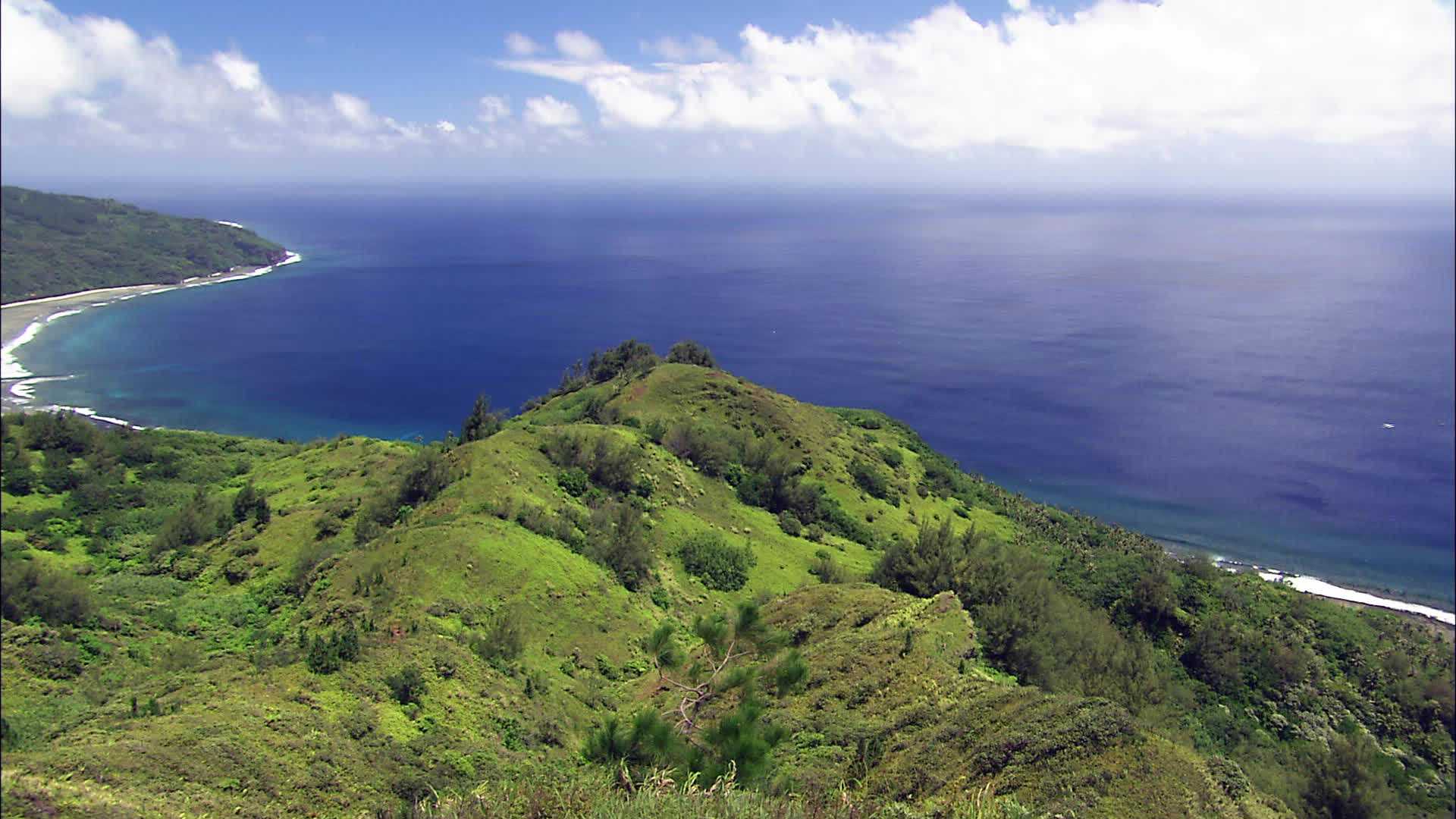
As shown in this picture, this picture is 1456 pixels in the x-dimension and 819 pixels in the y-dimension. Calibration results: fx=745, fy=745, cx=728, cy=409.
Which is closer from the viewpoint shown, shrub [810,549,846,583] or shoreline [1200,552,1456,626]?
shrub [810,549,846,583]

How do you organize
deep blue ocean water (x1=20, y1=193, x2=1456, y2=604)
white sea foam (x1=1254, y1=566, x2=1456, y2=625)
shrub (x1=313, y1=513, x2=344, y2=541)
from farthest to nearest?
1. deep blue ocean water (x1=20, y1=193, x2=1456, y2=604)
2. white sea foam (x1=1254, y1=566, x2=1456, y2=625)
3. shrub (x1=313, y1=513, x2=344, y2=541)

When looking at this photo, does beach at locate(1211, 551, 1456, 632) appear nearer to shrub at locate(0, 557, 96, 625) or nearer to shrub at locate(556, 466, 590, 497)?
shrub at locate(556, 466, 590, 497)

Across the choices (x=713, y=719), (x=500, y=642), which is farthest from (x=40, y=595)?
(x=713, y=719)

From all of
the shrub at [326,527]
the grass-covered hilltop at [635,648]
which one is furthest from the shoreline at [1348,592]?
the shrub at [326,527]

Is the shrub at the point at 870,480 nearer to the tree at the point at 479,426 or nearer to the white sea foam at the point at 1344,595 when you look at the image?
the tree at the point at 479,426

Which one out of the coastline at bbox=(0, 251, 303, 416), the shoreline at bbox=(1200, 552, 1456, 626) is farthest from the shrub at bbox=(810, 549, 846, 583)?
the coastline at bbox=(0, 251, 303, 416)

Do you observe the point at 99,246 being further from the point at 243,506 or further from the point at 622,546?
the point at 622,546
